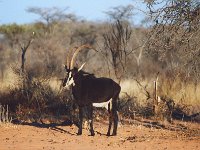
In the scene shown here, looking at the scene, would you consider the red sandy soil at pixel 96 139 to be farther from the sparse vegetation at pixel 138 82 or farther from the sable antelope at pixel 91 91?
the sparse vegetation at pixel 138 82

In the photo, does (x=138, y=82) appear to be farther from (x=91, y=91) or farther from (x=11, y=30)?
(x=11, y=30)

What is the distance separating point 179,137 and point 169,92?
667 cm

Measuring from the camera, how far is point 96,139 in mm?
12164

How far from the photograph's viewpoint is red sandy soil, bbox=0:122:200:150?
1102 cm

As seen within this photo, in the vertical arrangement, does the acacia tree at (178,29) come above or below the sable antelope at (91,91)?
above

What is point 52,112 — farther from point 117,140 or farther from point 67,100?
point 117,140

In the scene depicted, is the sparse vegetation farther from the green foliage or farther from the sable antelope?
the green foliage

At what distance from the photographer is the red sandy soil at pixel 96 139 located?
1102cm

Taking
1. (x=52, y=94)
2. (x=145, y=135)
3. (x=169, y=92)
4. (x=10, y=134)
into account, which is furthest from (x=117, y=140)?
(x=169, y=92)

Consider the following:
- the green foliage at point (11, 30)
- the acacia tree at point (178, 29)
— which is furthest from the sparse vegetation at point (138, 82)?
the green foliage at point (11, 30)

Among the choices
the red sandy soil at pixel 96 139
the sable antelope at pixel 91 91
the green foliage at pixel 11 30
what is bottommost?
the red sandy soil at pixel 96 139

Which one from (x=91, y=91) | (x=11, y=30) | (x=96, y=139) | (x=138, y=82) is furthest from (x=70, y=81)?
(x=11, y=30)

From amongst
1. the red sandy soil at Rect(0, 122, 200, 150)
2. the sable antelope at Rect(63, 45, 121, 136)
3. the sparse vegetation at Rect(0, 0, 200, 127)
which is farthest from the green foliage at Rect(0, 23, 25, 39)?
the sable antelope at Rect(63, 45, 121, 136)

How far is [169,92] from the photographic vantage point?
18.8 meters
